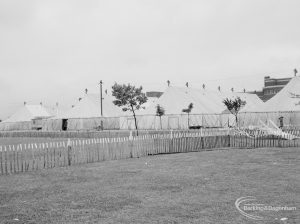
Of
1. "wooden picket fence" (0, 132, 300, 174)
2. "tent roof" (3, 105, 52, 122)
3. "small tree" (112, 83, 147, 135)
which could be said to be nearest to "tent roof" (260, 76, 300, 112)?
"small tree" (112, 83, 147, 135)

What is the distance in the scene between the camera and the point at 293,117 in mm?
45094

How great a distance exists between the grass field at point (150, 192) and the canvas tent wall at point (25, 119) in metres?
65.2

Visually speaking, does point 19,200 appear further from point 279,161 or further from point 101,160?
point 279,161

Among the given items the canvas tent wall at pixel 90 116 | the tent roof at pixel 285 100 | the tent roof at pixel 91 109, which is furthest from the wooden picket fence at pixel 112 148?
the tent roof at pixel 91 109

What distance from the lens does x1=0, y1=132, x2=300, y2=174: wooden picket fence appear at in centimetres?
1492

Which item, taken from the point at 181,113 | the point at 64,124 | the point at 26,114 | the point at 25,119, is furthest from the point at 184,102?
the point at 26,114

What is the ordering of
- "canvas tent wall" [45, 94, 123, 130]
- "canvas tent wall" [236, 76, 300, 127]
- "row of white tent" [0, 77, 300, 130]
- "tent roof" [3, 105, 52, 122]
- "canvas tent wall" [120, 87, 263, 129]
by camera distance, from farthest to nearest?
"tent roof" [3, 105, 52, 122]
"canvas tent wall" [45, 94, 123, 130]
"canvas tent wall" [120, 87, 263, 129]
"row of white tent" [0, 77, 300, 130]
"canvas tent wall" [236, 76, 300, 127]

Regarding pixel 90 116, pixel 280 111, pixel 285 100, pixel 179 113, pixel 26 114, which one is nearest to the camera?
pixel 280 111

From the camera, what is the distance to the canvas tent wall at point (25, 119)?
7819cm

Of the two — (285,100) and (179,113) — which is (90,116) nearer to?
(179,113)

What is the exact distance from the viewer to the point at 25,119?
269 ft

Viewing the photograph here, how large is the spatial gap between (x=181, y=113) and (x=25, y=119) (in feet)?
138

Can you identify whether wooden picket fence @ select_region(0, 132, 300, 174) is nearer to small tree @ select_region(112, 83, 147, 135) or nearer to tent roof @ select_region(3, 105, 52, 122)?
small tree @ select_region(112, 83, 147, 135)

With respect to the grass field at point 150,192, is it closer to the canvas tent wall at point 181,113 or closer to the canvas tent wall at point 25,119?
the canvas tent wall at point 181,113
